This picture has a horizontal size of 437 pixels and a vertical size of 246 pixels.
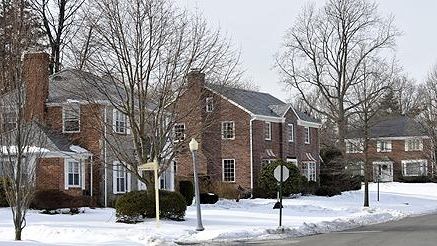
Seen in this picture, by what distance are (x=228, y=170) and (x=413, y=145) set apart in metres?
37.7

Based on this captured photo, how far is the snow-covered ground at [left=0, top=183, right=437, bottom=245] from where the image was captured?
24172mm

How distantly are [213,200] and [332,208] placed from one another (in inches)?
275

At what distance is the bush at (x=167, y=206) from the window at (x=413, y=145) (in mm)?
56566

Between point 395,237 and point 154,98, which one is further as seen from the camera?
point 154,98

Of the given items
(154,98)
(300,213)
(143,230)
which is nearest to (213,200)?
(300,213)

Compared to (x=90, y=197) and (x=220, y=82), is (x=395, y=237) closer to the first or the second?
(x=220, y=82)

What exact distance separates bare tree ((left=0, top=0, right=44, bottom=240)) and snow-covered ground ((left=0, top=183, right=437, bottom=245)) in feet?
4.29

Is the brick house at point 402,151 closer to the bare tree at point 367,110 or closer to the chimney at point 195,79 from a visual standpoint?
the bare tree at point 367,110

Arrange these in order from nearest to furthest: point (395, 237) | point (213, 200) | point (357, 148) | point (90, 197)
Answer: point (395, 237) < point (90, 197) < point (213, 200) < point (357, 148)

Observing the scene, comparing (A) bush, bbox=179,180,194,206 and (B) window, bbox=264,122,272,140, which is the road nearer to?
(A) bush, bbox=179,180,194,206

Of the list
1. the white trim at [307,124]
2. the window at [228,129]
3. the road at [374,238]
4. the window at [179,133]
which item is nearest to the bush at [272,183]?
the window at [228,129]

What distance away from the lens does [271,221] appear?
31.8m

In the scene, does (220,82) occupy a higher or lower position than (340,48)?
lower

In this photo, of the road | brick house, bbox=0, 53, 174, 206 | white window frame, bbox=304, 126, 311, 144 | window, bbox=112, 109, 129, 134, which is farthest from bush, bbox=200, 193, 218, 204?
white window frame, bbox=304, 126, 311, 144
